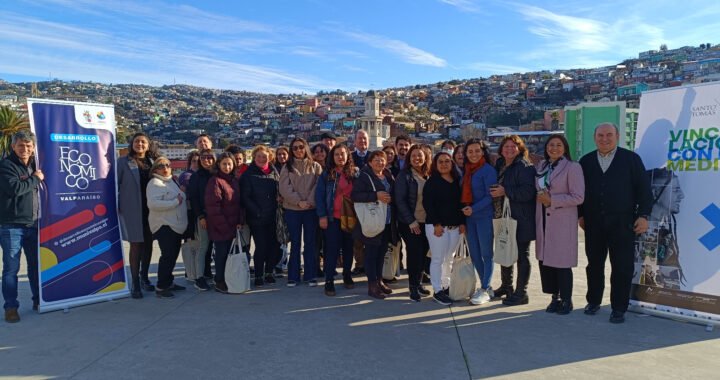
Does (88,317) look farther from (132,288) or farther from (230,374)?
(230,374)

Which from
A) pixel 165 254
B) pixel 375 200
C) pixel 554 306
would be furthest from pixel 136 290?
pixel 554 306

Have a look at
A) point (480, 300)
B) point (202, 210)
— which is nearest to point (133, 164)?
point (202, 210)

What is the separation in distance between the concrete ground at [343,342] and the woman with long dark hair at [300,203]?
2.14 feet

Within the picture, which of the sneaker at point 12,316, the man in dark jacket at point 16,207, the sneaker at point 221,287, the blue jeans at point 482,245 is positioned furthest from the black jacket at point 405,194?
the sneaker at point 12,316

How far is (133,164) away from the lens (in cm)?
462

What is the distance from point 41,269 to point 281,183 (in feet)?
7.98

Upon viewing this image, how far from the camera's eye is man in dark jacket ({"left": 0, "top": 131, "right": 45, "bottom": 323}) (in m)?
3.81

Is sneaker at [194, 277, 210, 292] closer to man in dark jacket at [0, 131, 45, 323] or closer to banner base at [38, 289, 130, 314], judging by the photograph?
banner base at [38, 289, 130, 314]

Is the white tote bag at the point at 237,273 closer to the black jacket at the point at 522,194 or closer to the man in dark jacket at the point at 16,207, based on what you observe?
the man in dark jacket at the point at 16,207

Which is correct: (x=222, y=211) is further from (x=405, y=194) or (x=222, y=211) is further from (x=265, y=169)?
(x=405, y=194)

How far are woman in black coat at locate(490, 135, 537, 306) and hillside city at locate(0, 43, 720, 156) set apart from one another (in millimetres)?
51057

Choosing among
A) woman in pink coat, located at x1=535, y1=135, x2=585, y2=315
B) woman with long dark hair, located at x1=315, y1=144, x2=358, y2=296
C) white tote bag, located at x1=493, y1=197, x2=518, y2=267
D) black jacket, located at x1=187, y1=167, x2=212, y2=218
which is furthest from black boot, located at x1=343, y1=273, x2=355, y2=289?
woman in pink coat, located at x1=535, y1=135, x2=585, y2=315

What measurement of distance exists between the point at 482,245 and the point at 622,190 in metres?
1.32

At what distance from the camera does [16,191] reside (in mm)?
3801
